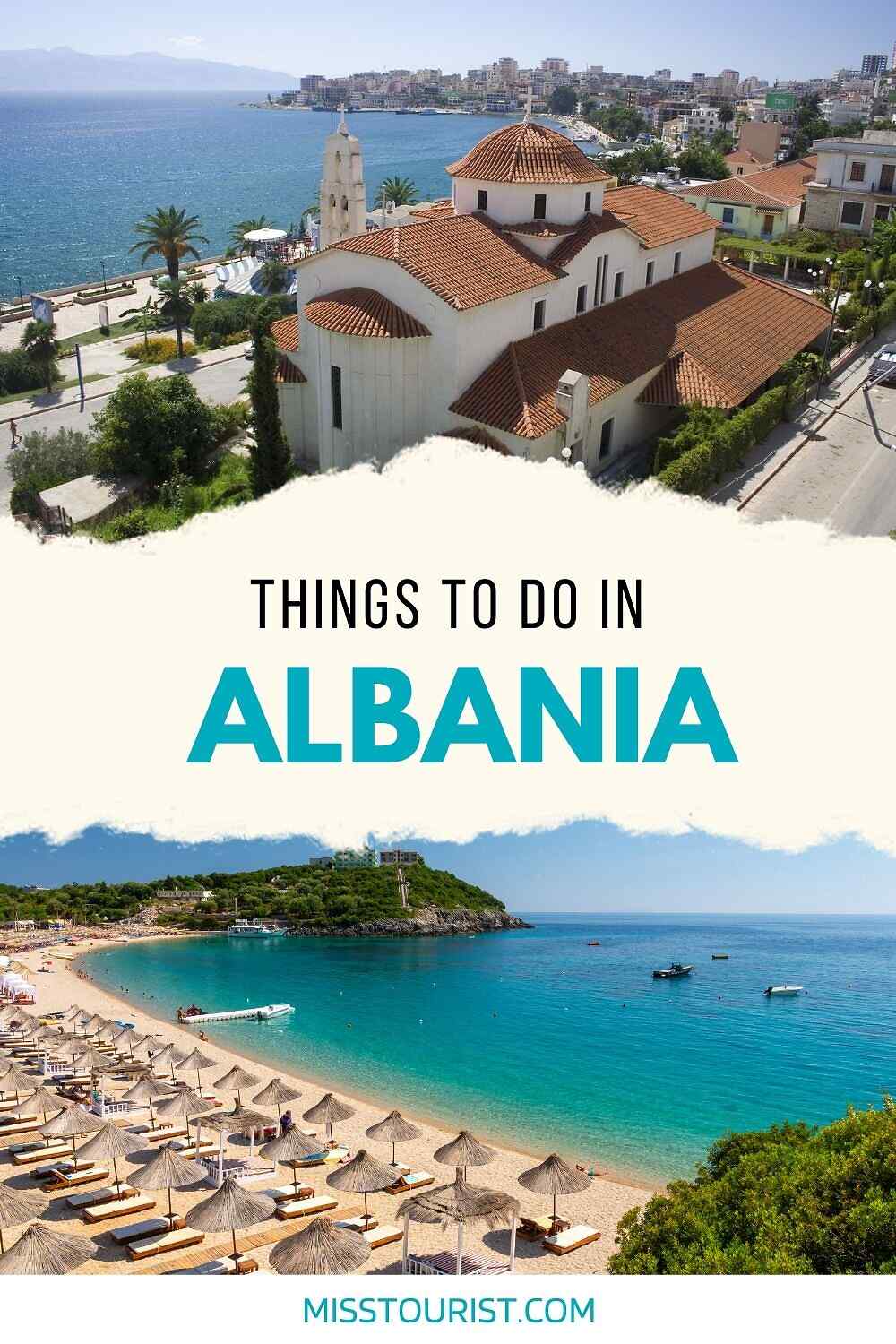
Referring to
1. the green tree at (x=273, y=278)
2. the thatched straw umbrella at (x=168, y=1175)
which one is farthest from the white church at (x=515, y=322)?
the green tree at (x=273, y=278)

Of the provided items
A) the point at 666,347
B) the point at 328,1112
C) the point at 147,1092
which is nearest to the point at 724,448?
the point at 666,347

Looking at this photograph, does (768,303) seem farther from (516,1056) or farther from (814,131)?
(814,131)

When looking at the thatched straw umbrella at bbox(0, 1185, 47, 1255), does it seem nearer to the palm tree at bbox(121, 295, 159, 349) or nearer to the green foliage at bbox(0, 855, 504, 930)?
the green foliage at bbox(0, 855, 504, 930)

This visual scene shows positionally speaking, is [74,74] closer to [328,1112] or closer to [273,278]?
[328,1112]

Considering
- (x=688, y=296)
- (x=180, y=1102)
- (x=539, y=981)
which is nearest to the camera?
(x=180, y=1102)

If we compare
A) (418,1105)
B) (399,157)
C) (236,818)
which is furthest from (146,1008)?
(399,157)
